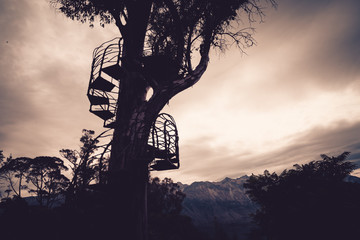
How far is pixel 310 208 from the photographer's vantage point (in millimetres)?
8523

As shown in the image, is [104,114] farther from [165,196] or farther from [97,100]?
[165,196]

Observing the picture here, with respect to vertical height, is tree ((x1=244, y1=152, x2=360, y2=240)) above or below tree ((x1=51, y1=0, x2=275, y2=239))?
below

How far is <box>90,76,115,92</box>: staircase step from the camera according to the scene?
494 centimetres

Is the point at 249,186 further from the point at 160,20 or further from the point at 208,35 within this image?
the point at 160,20

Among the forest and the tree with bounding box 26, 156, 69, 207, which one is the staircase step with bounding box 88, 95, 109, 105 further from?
the tree with bounding box 26, 156, 69, 207

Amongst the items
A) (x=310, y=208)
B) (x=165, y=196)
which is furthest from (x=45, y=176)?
(x=310, y=208)

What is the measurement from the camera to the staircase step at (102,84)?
4.94 metres

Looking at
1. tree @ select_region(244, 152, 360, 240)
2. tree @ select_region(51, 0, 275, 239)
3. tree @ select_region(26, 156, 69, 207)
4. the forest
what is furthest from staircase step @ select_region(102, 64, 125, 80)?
tree @ select_region(26, 156, 69, 207)

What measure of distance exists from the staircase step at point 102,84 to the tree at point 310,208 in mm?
10336

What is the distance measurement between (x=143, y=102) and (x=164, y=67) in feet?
3.70

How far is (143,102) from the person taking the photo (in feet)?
15.1

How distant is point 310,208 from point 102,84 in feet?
35.0

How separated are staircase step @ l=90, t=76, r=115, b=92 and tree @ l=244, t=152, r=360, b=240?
1034 cm

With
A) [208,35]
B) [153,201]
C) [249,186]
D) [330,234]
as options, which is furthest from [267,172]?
[153,201]
